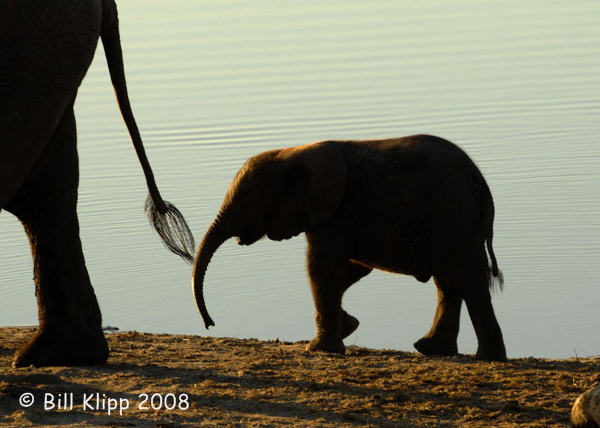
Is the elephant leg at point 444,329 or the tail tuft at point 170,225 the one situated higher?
the tail tuft at point 170,225

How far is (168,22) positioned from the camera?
31.3 meters

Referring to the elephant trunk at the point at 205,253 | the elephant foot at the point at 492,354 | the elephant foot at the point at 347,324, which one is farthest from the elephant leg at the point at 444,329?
the elephant trunk at the point at 205,253

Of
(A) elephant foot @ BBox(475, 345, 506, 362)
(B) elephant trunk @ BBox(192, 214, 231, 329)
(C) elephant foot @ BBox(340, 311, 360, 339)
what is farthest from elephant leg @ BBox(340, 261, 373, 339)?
(A) elephant foot @ BBox(475, 345, 506, 362)

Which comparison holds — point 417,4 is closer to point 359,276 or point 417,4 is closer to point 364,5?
point 364,5

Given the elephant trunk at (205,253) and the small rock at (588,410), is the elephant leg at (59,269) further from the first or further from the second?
→ the small rock at (588,410)

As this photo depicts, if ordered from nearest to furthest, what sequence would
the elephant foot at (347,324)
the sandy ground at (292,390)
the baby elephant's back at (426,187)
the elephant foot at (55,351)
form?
1. the sandy ground at (292,390)
2. the elephant foot at (55,351)
3. the baby elephant's back at (426,187)
4. the elephant foot at (347,324)

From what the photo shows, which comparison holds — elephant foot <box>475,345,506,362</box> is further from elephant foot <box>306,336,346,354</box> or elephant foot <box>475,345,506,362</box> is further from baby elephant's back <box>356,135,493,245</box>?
elephant foot <box>306,336,346,354</box>

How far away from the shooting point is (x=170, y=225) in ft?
30.2

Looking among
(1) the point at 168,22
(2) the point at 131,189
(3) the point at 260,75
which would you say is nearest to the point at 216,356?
(2) the point at 131,189

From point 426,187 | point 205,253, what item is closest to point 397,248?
point 426,187

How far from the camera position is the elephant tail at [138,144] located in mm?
8688

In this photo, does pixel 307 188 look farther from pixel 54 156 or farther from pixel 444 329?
pixel 54 156

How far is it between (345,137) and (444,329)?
7879 mm

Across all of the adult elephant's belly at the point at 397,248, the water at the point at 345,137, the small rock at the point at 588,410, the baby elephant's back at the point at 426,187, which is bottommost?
the small rock at the point at 588,410
